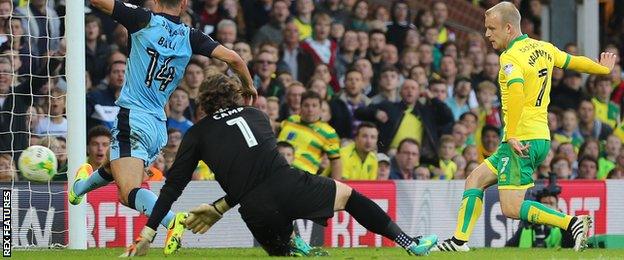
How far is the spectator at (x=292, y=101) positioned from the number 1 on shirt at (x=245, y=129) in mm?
6140

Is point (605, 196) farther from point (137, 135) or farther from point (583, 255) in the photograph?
point (137, 135)

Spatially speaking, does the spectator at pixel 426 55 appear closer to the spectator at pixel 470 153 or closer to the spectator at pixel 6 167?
the spectator at pixel 470 153

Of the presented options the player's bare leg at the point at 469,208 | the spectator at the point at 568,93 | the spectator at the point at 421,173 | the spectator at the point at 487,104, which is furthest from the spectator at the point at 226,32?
the player's bare leg at the point at 469,208

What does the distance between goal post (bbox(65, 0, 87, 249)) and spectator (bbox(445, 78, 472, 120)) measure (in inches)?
263

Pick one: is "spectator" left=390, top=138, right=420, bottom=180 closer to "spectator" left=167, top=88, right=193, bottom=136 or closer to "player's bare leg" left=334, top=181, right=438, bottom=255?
"spectator" left=167, top=88, right=193, bottom=136

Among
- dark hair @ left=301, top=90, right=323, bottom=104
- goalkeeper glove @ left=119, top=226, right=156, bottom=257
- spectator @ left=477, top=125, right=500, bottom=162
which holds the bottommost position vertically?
goalkeeper glove @ left=119, top=226, right=156, bottom=257

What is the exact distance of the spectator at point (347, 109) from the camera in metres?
16.4

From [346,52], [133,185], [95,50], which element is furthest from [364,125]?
[133,185]

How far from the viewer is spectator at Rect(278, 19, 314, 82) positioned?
55.7ft

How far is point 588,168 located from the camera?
17109 mm

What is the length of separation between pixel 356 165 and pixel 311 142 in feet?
2.98

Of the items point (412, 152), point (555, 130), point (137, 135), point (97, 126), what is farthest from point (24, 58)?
point (555, 130)

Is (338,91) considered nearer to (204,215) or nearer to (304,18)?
(304,18)

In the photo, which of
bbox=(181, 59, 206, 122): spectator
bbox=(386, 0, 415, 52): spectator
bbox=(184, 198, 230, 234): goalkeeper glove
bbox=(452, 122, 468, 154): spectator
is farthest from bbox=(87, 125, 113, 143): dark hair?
bbox=(386, 0, 415, 52): spectator
